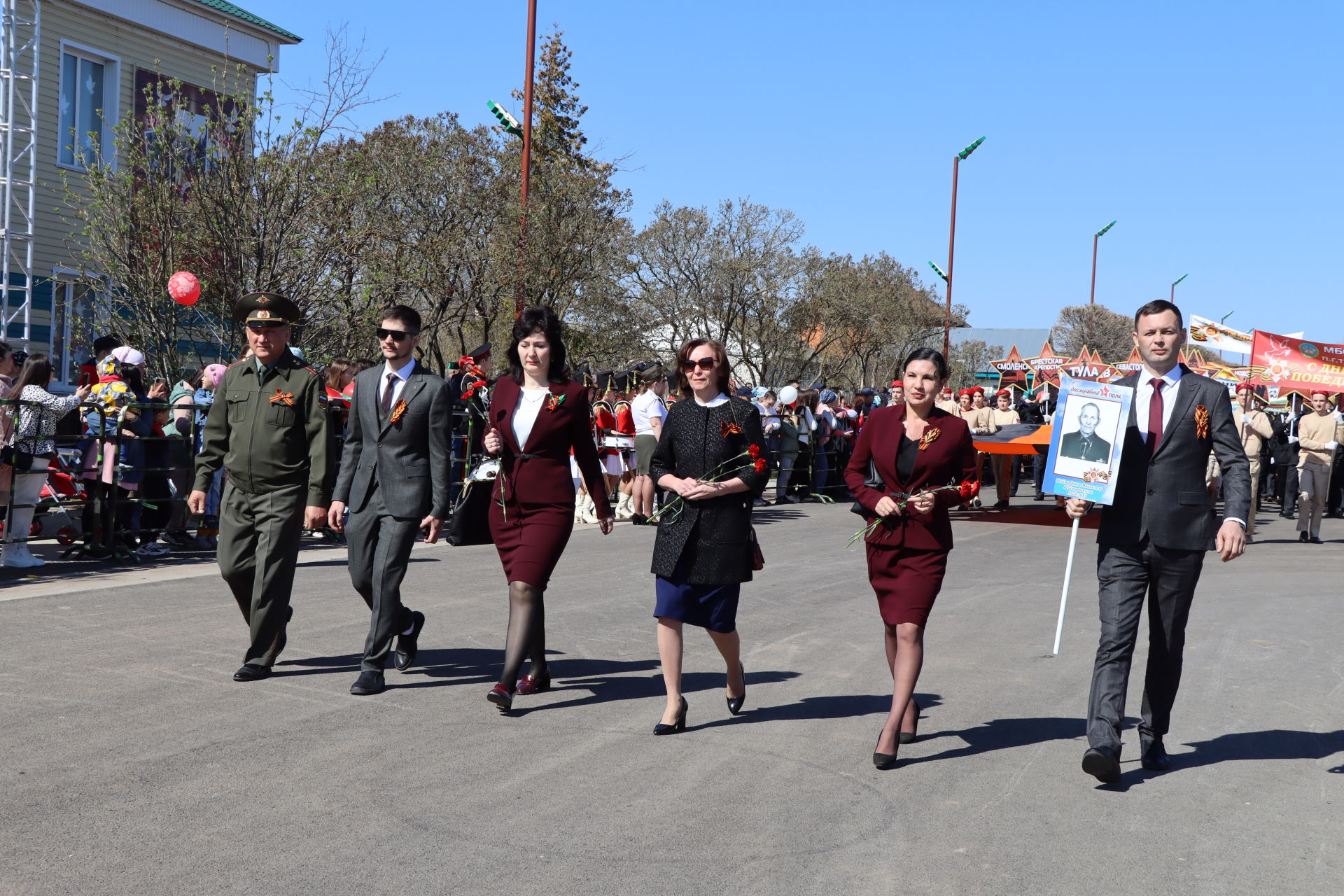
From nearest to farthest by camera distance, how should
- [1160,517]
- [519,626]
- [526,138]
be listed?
[1160,517] → [519,626] → [526,138]

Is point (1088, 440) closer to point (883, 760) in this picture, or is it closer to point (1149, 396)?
point (1149, 396)

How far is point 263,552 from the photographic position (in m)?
6.80

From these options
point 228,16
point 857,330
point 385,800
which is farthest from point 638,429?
point 857,330

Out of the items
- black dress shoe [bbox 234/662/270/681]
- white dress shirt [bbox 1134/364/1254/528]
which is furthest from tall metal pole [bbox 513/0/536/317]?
white dress shirt [bbox 1134/364/1254/528]

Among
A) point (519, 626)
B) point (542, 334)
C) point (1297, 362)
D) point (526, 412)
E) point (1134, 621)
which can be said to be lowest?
point (519, 626)

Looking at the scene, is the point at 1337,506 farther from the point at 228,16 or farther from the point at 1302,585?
the point at 228,16

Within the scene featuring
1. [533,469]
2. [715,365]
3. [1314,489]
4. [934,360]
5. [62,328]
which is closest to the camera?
[934,360]

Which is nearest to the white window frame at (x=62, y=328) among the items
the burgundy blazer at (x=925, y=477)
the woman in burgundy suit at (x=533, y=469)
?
the woman in burgundy suit at (x=533, y=469)

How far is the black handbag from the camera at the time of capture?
6.66m

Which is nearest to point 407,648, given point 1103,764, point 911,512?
point 911,512

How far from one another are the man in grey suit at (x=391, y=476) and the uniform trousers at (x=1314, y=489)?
14.3 metres

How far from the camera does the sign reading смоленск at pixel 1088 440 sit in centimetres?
546

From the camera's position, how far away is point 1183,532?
537 cm

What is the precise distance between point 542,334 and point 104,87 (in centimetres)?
2102
